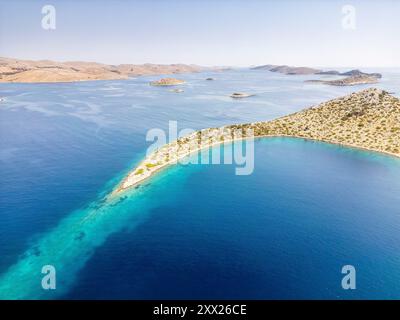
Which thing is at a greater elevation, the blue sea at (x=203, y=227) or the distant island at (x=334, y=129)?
the distant island at (x=334, y=129)

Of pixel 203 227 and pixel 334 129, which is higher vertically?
pixel 334 129

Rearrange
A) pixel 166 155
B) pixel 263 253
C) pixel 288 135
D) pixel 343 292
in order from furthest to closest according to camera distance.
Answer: pixel 288 135 < pixel 166 155 < pixel 263 253 < pixel 343 292

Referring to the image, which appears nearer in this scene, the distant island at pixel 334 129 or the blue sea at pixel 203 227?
the blue sea at pixel 203 227

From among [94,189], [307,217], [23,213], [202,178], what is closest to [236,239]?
[307,217]

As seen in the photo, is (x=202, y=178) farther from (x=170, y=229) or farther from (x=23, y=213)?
(x=23, y=213)

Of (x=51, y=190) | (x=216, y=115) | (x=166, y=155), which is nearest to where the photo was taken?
(x=51, y=190)
